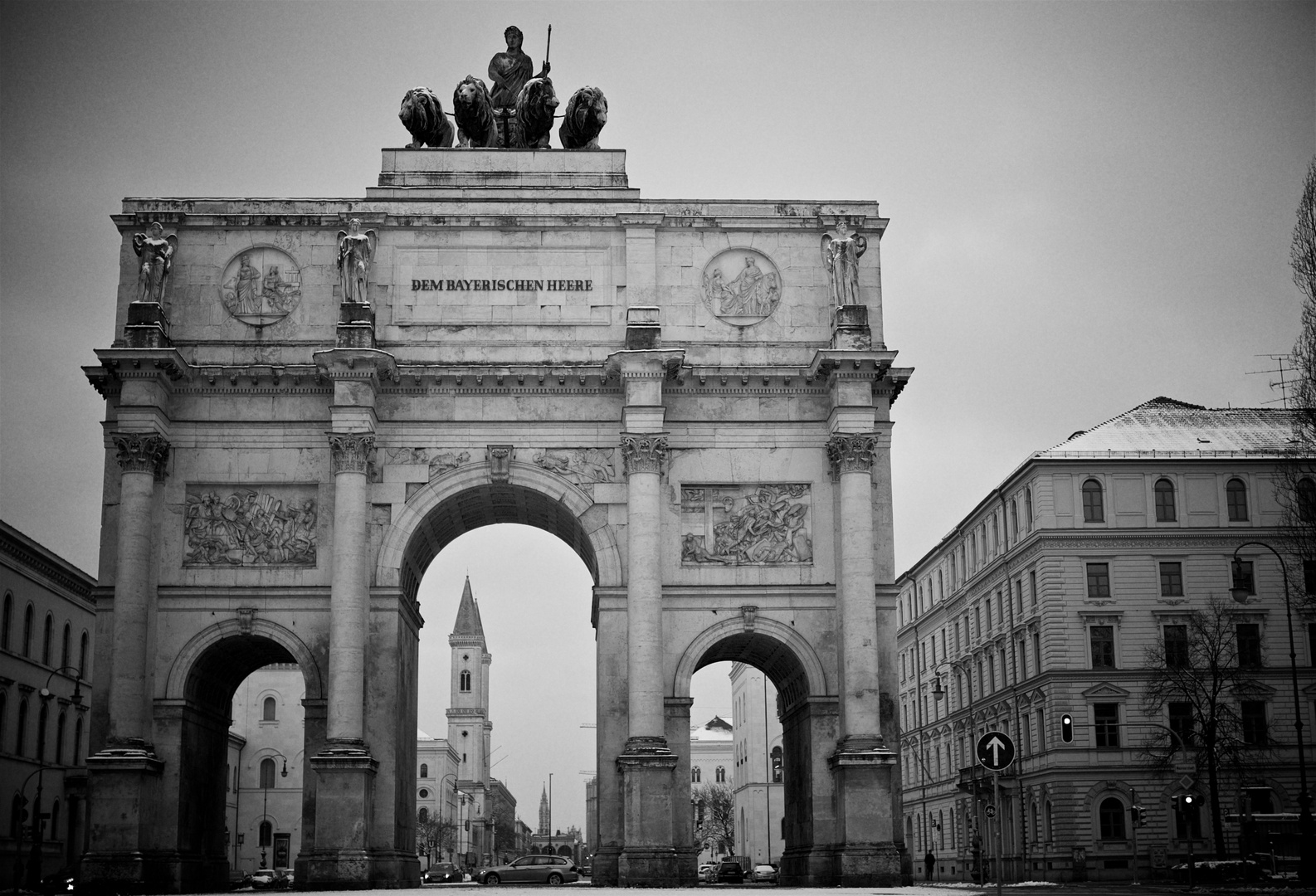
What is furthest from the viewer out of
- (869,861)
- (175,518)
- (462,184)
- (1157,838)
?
(1157,838)

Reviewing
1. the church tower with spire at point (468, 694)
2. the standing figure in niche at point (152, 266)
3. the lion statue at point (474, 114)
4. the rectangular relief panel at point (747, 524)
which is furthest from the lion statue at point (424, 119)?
the church tower with spire at point (468, 694)

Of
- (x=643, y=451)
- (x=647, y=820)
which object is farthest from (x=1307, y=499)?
(x=647, y=820)

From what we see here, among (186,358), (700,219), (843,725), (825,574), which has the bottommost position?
(843,725)

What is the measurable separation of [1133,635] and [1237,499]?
6.94m

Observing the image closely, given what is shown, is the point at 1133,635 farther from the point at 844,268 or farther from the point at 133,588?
the point at 133,588

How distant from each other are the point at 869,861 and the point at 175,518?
18.4 metres

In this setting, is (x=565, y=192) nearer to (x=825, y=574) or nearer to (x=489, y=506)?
(x=489, y=506)

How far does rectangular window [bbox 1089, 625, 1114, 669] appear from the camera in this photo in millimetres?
61344

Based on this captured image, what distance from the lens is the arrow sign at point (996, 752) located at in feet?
65.5

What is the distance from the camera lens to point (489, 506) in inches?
1638

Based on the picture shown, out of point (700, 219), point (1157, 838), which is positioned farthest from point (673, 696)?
point (1157, 838)

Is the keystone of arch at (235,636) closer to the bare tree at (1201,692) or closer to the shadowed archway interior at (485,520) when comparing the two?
the shadowed archway interior at (485,520)

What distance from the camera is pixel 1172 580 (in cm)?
6219

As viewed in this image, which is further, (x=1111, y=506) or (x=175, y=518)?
(x=1111, y=506)
